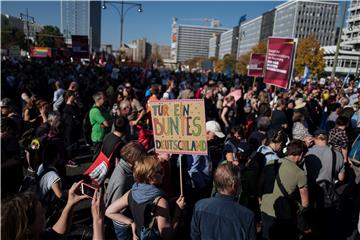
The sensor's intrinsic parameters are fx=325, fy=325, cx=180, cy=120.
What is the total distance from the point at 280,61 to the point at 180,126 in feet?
17.9

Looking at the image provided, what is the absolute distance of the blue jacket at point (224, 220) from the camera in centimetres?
243

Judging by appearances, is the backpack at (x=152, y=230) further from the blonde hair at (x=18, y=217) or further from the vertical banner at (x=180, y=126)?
the blonde hair at (x=18, y=217)

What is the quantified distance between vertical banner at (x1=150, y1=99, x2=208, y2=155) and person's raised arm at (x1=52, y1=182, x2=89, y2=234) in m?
1.38

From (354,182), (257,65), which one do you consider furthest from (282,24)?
(354,182)

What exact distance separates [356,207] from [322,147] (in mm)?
1507

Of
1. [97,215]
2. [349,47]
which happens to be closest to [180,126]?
[97,215]

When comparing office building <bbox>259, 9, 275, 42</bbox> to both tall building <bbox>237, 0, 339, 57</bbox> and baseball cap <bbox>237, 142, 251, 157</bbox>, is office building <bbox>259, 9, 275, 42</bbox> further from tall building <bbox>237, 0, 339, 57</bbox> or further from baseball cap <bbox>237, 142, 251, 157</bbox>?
baseball cap <bbox>237, 142, 251, 157</bbox>

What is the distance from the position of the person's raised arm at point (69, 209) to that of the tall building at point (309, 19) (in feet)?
405

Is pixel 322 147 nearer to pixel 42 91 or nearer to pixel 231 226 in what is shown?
pixel 231 226

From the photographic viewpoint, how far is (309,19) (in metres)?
117

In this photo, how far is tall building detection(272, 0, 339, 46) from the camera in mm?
115812

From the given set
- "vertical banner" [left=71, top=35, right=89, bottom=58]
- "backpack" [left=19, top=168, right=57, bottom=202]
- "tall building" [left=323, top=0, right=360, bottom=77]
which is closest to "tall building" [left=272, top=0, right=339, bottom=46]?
"tall building" [left=323, top=0, right=360, bottom=77]

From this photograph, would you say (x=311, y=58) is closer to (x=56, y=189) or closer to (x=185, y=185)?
(x=185, y=185)

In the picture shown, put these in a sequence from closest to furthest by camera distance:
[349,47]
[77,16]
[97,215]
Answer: [97,215] < [77,16] < [349,47]
